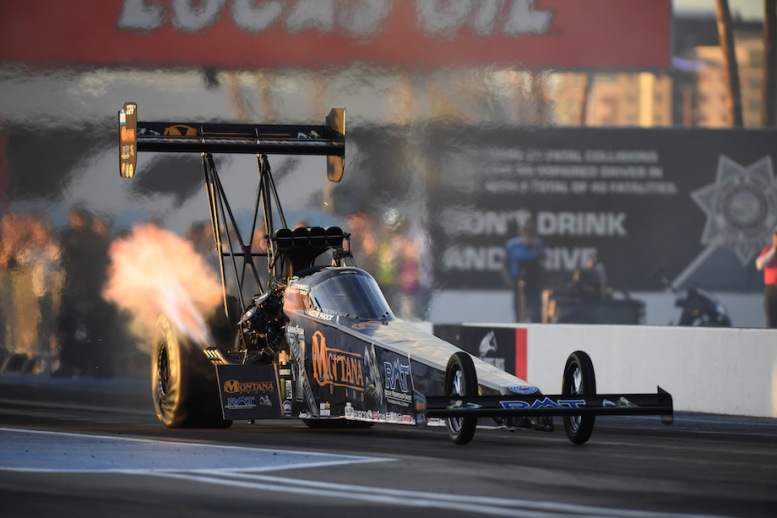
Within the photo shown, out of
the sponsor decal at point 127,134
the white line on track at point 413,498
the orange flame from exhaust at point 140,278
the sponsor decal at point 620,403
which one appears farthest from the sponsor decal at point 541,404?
the orange flame from exhaust at point 140,278

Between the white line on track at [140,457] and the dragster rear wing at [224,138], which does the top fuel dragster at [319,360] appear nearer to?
the dragster rear wing at [224,138]

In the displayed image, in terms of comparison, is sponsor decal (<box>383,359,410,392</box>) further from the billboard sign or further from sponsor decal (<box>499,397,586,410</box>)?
the billboard sign

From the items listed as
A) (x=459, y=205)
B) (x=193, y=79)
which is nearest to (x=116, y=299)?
(x=193, y=79)

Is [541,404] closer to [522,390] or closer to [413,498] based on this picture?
[522,390]

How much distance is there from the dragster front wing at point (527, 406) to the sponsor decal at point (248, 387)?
349 cm

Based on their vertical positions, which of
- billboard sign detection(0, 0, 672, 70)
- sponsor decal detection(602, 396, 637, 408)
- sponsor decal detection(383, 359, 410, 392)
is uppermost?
billboard sign detection(0, 0, 672, 70)

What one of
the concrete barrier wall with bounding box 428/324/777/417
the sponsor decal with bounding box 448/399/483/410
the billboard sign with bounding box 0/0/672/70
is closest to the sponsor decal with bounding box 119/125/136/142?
the sponsor decal with bounding box 448/399/483/410

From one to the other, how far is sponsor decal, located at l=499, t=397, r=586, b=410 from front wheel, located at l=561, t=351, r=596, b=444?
0.27 metres

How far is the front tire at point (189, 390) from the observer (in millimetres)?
16703

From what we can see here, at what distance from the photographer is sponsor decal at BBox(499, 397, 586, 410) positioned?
41.7 feet

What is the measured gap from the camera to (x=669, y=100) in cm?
3731

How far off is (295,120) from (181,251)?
11.5ft

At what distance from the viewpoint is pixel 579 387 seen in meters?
14.0

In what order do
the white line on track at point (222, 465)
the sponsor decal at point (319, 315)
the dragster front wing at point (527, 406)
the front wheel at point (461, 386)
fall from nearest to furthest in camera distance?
the white line on track at point (222, 465)
the dragster front wing at point (527, 406)
the front wheel at point (461, 386)
the sponsor decal at point (319, 315)
